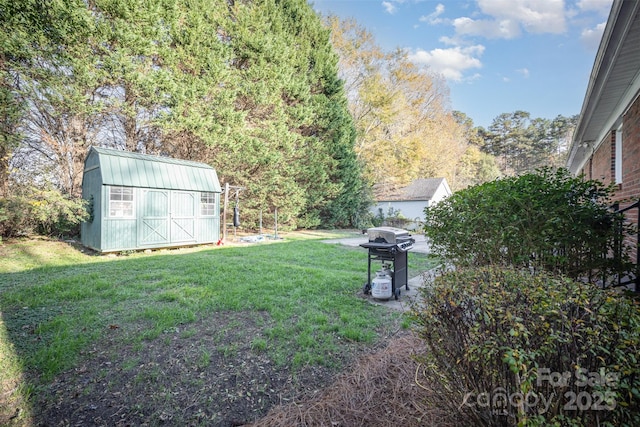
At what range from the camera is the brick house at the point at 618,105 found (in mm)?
2549

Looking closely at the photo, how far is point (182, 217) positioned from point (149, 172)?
5.41ft

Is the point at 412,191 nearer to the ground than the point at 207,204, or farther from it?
farther from it

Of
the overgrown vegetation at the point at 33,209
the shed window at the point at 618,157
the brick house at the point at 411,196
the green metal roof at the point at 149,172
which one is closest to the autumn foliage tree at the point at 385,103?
the brick house at the point at 411,196

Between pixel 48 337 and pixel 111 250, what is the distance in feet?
18.4

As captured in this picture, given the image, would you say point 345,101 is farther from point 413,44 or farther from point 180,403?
point 180,403

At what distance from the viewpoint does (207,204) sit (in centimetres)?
1013

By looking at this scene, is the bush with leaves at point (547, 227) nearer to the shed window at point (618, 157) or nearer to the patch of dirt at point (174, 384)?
the patch of dirt at point (174, 384)

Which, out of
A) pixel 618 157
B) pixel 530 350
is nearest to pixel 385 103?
pixel 618 157

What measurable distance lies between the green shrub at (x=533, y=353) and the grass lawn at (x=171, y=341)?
1.34 metres

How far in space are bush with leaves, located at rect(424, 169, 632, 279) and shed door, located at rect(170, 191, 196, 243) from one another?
853 centimetres

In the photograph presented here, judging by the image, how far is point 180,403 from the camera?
208 cm

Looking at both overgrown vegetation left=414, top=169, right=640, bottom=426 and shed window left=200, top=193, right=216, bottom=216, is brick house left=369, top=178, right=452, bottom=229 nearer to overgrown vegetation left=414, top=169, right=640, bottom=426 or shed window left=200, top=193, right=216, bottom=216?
shed window left=200, top=193, right=216, bottom=216

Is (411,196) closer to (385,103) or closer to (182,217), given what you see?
(385,103)

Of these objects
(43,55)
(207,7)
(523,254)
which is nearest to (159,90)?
(43,55)
